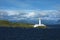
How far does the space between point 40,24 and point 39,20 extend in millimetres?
4392

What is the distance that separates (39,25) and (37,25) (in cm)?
418

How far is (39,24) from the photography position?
194250mm

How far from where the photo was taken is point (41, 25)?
195 meters

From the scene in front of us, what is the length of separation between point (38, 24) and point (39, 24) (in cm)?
330

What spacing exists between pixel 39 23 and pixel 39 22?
66cm

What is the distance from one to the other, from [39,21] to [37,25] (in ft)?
9.99

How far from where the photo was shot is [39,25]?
194 meters

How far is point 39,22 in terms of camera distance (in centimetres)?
19500

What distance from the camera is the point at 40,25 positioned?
634 ft

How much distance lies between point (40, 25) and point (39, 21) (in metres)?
4.48

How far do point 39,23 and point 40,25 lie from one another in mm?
2150

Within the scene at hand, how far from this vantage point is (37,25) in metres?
198

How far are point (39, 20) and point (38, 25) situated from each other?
13.5 ft

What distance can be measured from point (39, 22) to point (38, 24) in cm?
290
